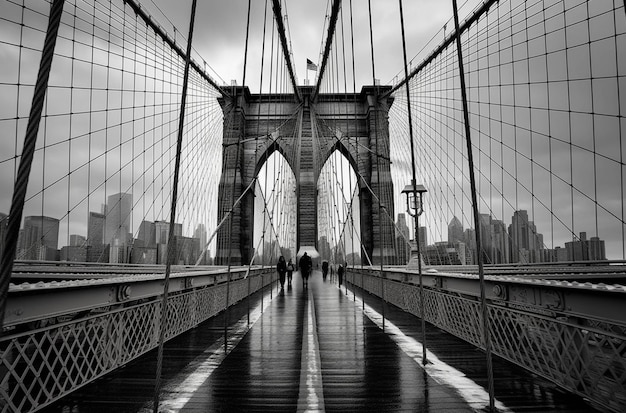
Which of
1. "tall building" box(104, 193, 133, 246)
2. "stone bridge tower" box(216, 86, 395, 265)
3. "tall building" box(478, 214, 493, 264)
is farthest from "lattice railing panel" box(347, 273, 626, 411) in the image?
"stone bridge tower" box(216, 86, 395, 265)

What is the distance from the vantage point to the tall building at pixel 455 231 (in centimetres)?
1184

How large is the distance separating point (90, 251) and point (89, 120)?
9.66 feet

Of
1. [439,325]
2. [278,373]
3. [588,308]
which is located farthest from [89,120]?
[588,308]

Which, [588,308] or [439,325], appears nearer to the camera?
[588,308]

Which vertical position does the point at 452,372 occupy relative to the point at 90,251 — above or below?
below

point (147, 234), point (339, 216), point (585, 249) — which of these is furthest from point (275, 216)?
point (585, 249)

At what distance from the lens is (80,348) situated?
3002 millimetres

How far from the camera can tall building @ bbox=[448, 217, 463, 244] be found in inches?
466

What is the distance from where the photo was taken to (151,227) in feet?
35.6

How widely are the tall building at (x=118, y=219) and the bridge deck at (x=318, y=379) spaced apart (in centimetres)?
491

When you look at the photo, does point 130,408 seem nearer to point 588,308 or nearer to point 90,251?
point 588,308

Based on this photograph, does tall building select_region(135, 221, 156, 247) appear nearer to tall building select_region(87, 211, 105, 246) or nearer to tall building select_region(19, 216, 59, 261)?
tall building select_region(87, 211, 105, 246)

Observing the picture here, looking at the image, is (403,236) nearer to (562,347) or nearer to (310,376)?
(310,376)

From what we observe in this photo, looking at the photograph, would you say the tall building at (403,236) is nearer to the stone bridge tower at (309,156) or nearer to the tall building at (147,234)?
the tall building at (147,234)
